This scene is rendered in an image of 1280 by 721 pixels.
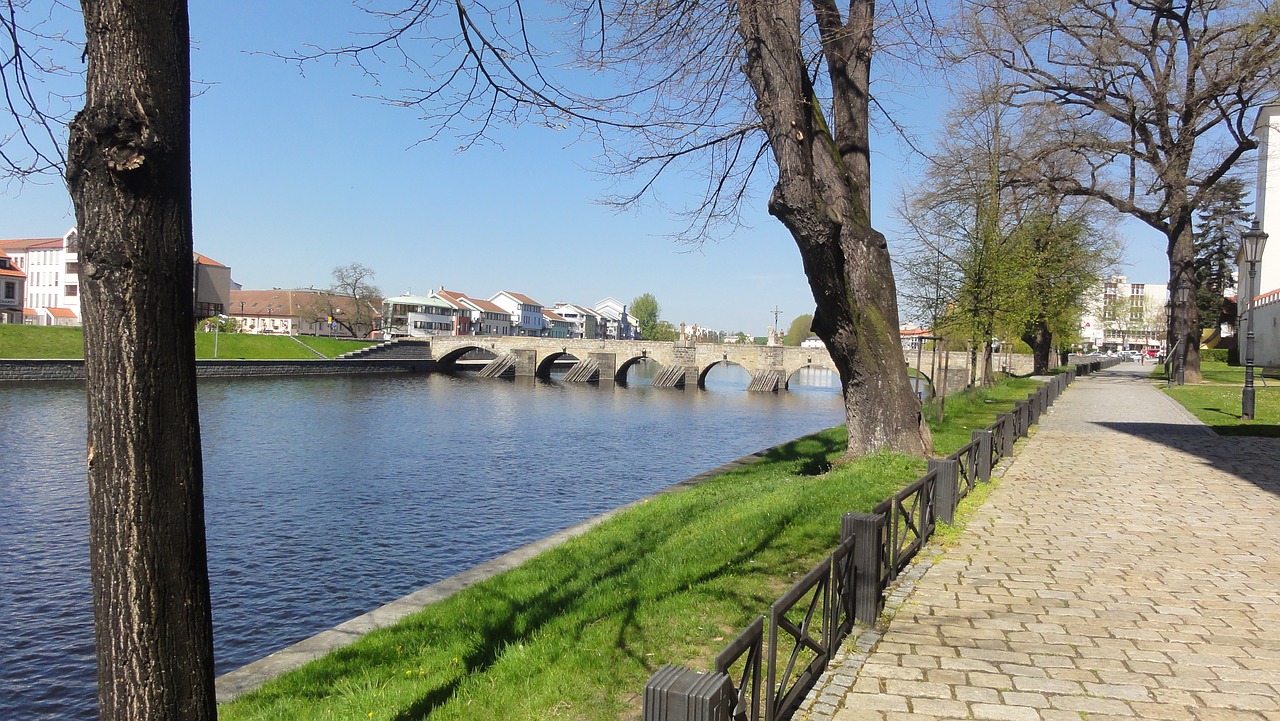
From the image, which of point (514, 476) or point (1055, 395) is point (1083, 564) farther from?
point (1055, 395)

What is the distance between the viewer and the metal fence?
10.4 feet

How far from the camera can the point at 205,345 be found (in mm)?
50531

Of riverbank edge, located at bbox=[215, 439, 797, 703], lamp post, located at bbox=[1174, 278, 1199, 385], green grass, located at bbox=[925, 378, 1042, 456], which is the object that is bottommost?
riverbank edge, located at bbox=[215, 439, 797, 703]

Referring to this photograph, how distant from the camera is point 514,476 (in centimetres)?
1952

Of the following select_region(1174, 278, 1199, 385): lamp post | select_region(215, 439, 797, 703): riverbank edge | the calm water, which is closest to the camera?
select_region(215, 439, 797, 703): riverbank edge

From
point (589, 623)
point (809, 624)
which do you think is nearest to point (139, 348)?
point (809, 624)

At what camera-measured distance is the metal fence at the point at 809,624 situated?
317cm

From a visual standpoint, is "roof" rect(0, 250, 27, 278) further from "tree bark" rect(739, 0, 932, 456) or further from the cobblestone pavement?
the cobblestone pavement

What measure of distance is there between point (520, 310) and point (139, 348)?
438 feet

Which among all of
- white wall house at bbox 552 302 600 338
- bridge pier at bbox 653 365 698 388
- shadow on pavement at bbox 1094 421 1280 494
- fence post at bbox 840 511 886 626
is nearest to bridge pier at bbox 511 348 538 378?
bridge pier at bbox 653 365 698 388

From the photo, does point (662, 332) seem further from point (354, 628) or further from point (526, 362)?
point (354, 628)

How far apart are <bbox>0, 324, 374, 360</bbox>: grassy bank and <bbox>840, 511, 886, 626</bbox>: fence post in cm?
3399

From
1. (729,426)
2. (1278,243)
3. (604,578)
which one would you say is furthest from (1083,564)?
(1278,243)

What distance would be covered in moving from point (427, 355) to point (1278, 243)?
58.3 metres
